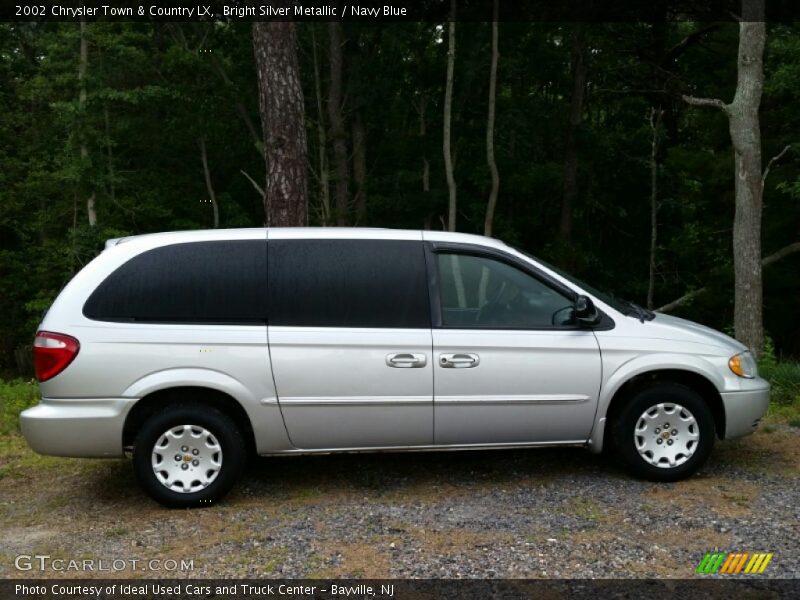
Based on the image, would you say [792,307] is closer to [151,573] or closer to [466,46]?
[466,46]

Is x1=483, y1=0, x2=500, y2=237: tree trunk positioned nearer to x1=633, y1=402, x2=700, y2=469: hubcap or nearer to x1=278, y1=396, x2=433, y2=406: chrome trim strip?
x1=633, y1=402, x2=700, y2=469: hubcap

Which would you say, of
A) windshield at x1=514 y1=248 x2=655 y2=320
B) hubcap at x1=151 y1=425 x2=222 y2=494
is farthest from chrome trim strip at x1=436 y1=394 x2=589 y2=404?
hubcap at x1=151 y1=425 x2=222 y2=494

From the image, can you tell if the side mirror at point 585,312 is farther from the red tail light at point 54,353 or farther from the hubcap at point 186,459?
the red tail light at point 54,353

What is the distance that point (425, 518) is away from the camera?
196 inches

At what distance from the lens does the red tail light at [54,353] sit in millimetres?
5059

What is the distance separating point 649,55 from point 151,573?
87.2 ft

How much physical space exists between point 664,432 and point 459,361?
156 cm

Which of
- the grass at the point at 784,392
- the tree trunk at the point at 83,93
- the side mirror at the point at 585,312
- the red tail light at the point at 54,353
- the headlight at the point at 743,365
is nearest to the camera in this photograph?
the red tail light at the point at 54,353

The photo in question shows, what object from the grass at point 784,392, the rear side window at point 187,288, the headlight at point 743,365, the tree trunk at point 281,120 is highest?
the tree trunk at point 281,120

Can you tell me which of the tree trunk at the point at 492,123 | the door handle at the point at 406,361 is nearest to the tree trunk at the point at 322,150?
the tree trunk at the point at 492,123

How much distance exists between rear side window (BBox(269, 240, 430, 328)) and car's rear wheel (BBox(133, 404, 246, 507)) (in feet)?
2.62

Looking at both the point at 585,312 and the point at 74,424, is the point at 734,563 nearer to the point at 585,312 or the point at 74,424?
the point at 585,312

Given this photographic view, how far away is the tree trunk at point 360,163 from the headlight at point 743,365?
23369 millimetres

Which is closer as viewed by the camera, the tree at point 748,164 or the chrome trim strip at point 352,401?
the chrome trim strip at point 352,401
